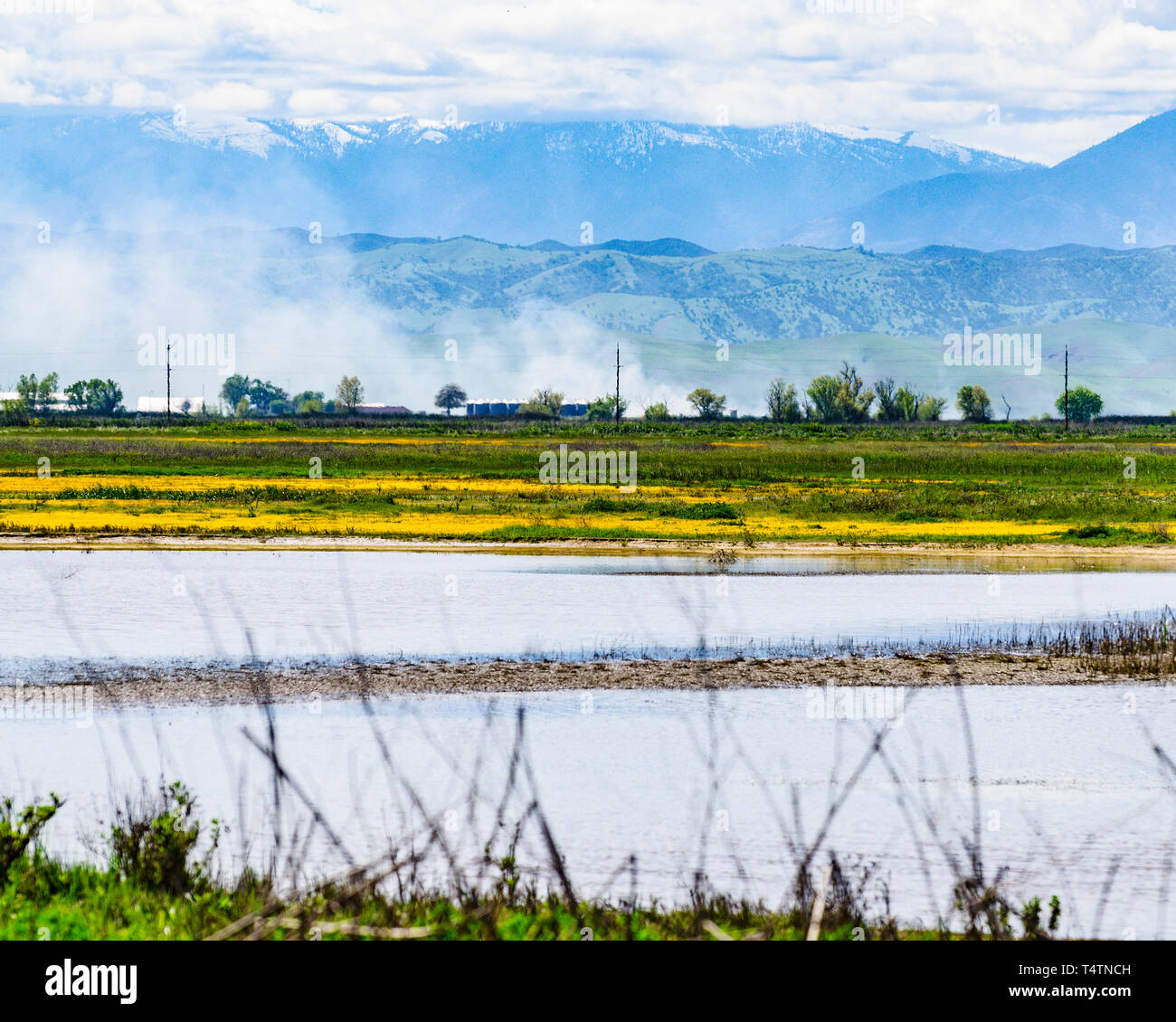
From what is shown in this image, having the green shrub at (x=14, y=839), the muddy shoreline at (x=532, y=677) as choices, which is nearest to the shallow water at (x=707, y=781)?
the muddy shoreline at (x=532, y=677)

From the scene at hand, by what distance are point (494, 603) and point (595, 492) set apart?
94.1 ft

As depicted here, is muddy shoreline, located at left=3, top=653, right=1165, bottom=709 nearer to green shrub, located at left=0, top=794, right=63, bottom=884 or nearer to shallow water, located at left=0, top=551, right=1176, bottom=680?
shallow water, located at left=0, top=551, right=1176, bottom=680

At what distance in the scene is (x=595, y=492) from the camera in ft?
188

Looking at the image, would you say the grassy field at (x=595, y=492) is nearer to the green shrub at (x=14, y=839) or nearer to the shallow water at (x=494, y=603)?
the shallow water at (x=494, y=603)

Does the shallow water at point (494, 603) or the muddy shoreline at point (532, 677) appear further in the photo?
the shallow water at point (494, 603)

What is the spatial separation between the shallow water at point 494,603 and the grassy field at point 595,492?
648 centimetres

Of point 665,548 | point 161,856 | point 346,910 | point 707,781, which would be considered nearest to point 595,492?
point 665,548

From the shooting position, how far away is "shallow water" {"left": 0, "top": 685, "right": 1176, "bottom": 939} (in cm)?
1218

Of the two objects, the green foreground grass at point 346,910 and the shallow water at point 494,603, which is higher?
the shallow water at point 494,603

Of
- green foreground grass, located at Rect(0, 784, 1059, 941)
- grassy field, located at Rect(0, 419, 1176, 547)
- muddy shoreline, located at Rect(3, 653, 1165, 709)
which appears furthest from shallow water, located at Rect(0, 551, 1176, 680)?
green foreground grass, located at Rect(0, 784, 1059, 941)

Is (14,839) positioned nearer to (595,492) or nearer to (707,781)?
(707,781)

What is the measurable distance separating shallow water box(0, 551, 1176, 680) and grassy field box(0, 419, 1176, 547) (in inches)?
255

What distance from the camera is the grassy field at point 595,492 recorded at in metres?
44.4
